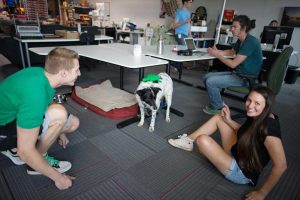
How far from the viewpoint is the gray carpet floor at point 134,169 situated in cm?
146

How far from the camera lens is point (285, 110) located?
10.4ft

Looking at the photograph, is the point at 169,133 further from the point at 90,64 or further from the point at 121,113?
the point at 90,64

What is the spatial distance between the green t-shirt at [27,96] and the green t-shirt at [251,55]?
84.1 inches

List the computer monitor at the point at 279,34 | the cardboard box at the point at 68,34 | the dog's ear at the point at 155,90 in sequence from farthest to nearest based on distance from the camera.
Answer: the cardboard box at the point at 68,34, the computer monitor at the point at 279,34, the dog's ear at the point at 155,90

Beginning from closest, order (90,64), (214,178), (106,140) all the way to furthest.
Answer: (214,178), (106,140), (90,64)

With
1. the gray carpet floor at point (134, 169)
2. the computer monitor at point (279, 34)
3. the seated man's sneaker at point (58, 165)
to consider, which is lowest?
the gray carpet floor at point (134, 169)

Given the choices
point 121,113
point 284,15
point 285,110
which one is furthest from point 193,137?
point 284,15

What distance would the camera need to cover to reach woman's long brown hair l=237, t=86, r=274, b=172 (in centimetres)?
130

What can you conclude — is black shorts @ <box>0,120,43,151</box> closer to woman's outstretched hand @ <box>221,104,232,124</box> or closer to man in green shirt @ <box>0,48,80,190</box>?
man in green shirt @ <box>0,48,80,190</box>

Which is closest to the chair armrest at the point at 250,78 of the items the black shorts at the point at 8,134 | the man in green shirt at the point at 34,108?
the man in green shirt at the point at 34,108

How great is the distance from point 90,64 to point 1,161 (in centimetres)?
354

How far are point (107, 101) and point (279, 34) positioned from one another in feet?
11.9

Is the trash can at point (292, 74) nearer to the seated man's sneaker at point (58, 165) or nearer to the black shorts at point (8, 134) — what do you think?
the seated man's sneaker at point (58, 165)

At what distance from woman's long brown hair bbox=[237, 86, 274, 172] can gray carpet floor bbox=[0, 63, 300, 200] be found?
0.29 metres
